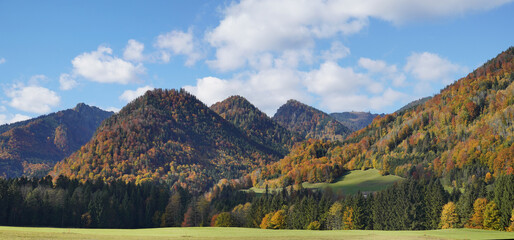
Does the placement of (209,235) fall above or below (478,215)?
above

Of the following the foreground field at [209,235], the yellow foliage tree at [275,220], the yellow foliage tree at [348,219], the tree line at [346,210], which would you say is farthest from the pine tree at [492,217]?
the yellow foliage tree at [275,220]

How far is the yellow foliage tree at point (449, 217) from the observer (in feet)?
477

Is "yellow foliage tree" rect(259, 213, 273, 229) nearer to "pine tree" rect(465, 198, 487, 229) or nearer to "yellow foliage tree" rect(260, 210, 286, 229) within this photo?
"yellow foliage tree" rect(260, 210, 286, 229)

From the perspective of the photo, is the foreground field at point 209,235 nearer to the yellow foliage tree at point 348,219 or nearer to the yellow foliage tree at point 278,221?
the yellow foliage tree at point 348,219

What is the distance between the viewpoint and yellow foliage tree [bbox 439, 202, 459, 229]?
145350 millimetres

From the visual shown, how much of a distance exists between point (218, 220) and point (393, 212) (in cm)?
7300

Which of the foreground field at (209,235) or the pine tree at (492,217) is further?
the pine tree at (492,217)

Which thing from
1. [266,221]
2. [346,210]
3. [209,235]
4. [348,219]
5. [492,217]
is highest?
[346,210]

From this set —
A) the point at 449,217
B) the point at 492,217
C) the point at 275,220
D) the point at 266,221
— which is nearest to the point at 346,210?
the point at 275,220

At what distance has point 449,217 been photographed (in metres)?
147

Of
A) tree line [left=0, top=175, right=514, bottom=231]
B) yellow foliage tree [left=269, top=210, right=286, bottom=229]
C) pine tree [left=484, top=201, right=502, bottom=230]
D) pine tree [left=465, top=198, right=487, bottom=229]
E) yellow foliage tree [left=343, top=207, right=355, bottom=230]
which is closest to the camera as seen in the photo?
pine tree [left=484, top=201, right=502, bottom=230]

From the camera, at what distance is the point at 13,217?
16225 cm

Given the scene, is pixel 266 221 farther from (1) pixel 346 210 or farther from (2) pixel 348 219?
(2) pixel 348 219

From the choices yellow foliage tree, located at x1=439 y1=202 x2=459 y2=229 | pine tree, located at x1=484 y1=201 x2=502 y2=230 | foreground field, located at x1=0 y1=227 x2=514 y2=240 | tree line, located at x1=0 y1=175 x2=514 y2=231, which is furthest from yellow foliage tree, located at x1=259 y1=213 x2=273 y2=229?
pine tree, located at x1=484 y1=201 x2=502 y2=230
